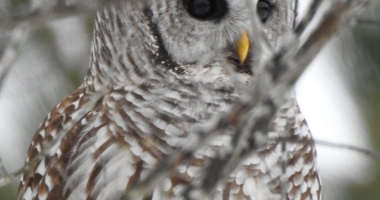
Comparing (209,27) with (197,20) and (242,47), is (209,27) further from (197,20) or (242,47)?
(242,47)

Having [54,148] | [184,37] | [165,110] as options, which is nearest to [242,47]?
[184,37]

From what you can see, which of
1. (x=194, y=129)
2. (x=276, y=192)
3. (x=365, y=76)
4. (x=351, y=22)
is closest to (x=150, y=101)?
(x=194, y=129)

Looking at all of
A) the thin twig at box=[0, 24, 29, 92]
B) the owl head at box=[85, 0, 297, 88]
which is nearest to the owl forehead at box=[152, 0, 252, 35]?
the owl head at box=[85, 0, 297, 88]

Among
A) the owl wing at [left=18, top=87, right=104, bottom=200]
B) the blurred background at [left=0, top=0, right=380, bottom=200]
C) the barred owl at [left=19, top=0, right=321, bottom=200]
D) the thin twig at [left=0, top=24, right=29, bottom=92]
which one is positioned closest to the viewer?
the thin twig at [left=0, top=24, right=29, bottom=92]

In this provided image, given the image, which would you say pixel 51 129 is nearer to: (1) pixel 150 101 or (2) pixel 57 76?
(1) pixel 150 101

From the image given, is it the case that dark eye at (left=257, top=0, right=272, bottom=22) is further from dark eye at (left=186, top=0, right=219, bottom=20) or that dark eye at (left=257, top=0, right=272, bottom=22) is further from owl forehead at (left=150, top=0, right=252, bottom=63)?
dark eye at (left=186, top=0, right=219, bottom=20)

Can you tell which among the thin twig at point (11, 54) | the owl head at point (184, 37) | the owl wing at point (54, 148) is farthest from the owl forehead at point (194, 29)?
the thin twig at point (11, 54)

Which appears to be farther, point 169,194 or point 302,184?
point 302,184

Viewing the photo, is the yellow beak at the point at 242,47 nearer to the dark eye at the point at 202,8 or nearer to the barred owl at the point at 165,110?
the barred owl at the point at 165,110

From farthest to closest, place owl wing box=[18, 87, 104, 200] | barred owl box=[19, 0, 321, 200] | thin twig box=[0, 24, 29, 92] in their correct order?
owl wing box=[18, 87, 104, 200], barred owl box=[19, 0, 321, 200], thin twig box=[0, 24, 29, 92]
